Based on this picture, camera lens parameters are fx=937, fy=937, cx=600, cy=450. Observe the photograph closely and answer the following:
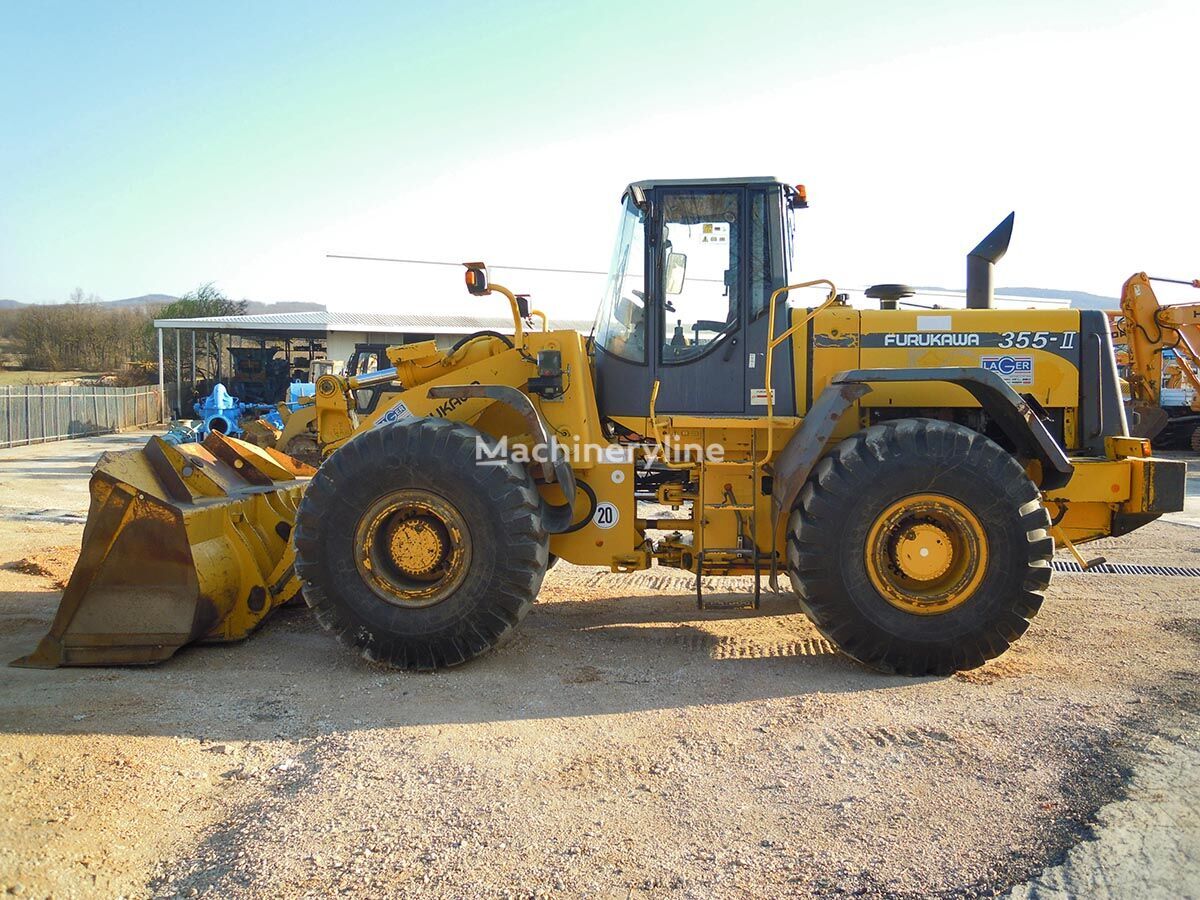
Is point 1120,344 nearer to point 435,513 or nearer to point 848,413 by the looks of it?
point 848,413

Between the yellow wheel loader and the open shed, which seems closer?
the yellow wheel loader

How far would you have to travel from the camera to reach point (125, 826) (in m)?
3.44

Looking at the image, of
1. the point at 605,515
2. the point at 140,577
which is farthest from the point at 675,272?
the point at 140,577

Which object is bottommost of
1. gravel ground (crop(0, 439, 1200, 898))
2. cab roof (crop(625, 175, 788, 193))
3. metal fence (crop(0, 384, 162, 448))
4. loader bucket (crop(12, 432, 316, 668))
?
gravel ground (crop(0, 439, 1200, 898))

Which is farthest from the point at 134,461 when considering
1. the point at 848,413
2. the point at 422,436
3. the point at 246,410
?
the point at 246,410

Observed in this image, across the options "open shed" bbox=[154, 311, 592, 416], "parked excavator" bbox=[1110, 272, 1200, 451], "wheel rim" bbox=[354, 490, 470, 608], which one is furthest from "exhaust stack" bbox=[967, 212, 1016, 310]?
"open shed" bbox=[154, 311, 592, 416]

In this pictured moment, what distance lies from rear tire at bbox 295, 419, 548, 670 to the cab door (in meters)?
1.30

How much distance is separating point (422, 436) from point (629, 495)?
1381mm

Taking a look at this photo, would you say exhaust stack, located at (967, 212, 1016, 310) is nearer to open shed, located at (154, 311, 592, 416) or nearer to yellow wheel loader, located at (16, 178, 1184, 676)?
yellow wheel loader, located at (16, 178, 1184, 676)

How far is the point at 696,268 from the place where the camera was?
611cm

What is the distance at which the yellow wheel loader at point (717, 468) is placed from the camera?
5289 mm

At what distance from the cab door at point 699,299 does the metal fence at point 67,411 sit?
21.6 metres

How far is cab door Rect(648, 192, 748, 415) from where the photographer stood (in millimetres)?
6047

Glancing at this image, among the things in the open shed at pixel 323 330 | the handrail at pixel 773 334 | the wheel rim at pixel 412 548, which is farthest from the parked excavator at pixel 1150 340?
the open shed at pixel 323 330
